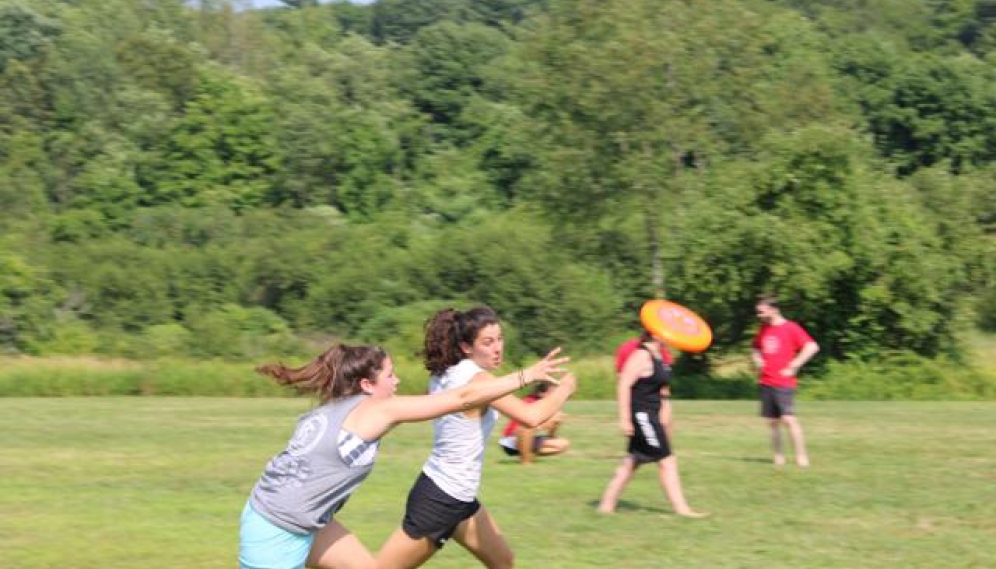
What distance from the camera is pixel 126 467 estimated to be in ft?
53.2

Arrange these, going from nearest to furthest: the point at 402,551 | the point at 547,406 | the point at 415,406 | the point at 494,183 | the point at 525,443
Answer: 1. the point at 415,406
2. the point at 547,406
3. the point at 402,551
4. the point at 525,443
5. the point at 494,183

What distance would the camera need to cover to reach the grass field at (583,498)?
10.6 metres

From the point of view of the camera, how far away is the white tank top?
7688 millimetres

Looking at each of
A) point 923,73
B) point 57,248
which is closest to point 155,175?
point 57,248

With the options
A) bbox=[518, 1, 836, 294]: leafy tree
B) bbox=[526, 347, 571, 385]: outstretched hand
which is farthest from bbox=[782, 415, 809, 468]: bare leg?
bbox=[518, 1, 836, 294]: leafy tree

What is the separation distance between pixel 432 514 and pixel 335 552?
3.35 feet

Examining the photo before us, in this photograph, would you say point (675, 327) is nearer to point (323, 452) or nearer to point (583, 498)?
point (583, 498)

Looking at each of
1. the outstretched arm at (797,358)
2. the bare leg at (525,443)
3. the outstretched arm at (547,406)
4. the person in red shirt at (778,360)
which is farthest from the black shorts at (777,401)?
the outstretched arm at (547,406)

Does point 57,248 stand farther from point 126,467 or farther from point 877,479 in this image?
point 877,479

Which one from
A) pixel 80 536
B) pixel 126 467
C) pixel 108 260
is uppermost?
pixel 80 536

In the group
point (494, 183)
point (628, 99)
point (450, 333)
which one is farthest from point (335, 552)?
point (494, 183)

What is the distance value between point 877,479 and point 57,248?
4225 centimetres

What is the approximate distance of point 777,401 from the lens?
48.8ft

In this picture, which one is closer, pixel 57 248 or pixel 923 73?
pixel 57 248
